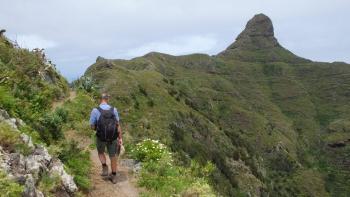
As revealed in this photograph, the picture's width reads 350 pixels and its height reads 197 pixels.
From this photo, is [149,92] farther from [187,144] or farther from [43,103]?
[43,103]

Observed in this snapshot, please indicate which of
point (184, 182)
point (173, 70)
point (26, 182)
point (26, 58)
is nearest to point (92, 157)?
point (184, 182)

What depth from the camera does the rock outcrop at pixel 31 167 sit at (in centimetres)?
970

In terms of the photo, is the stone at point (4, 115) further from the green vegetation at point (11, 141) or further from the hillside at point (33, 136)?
the green vegetation at point (11, 141)

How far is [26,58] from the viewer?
2238 centimetres

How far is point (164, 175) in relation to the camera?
14742 millimetres

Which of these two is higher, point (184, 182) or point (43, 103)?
point (43, 103)

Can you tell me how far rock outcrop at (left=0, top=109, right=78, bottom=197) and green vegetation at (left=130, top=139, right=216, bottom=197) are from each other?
2.34m

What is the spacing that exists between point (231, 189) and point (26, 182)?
81.1 metres

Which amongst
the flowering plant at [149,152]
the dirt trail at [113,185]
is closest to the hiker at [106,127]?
the dirt trail at [113,185]

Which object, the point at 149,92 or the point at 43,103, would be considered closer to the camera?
the point at 43,103

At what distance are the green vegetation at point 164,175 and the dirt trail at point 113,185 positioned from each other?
31 cm

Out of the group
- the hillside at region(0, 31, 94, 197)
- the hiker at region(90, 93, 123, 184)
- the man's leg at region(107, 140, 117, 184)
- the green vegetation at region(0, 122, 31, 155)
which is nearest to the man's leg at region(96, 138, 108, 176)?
the hiker at region(90, 93, 123, 184)

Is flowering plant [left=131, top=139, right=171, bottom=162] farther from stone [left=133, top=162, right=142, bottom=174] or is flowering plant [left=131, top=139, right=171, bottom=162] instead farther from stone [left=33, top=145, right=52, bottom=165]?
stone [left=33, top=145, right=52, bottom=165]

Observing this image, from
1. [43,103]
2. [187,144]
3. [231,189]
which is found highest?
[43,103]
